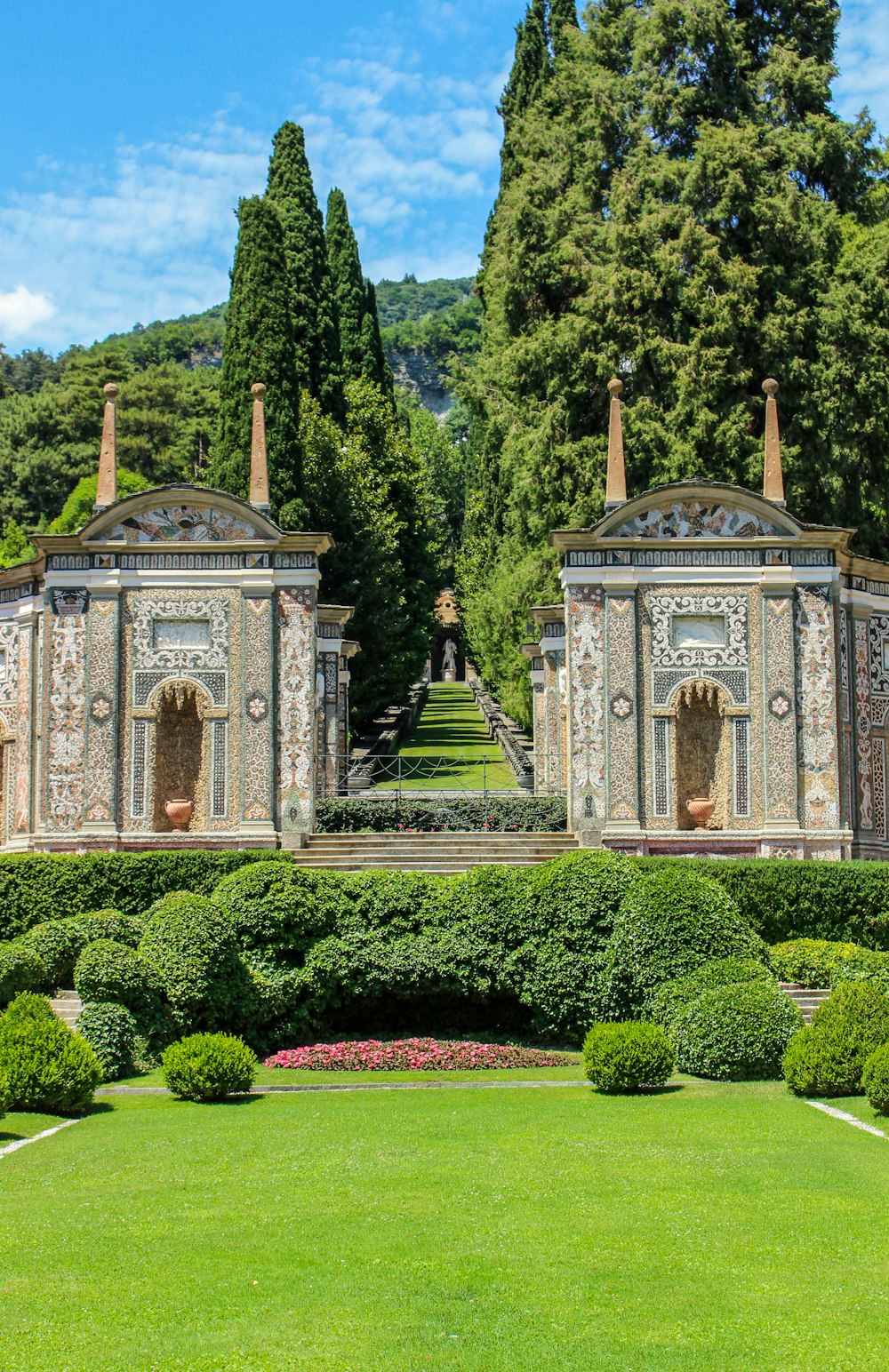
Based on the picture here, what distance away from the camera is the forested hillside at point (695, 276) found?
113ft

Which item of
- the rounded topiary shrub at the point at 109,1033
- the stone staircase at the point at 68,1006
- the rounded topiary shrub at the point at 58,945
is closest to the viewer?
the rounded topiary shrub at the point at 109,1033

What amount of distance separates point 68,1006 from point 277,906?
10.5 ft

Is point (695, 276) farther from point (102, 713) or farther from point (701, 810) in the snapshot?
point (102, 713)

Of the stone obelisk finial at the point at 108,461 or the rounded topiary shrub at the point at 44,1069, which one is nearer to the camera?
the rounded topiary shrub at the point at 44,1069

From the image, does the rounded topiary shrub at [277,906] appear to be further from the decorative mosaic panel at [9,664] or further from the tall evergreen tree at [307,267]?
the tall evergreen tree at [307,267]

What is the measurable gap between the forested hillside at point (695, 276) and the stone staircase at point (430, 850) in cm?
1054

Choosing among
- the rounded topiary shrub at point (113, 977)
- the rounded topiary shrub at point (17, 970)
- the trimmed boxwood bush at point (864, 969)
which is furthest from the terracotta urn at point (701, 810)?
the rounded topiary shrub at point (17, 970)

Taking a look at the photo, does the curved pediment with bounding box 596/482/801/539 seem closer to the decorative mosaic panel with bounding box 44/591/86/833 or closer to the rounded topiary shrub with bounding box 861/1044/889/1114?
the decorative mosaic panel with bounding box 44/591/86/833

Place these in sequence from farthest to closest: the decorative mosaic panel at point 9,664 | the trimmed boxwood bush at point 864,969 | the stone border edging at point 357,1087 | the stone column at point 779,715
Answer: the decorative mosaic panel at point 9,664 < the stone column at point 779,715 < the trimmed boxwood bush at point 864,969 < the stone border edging at point 357,1087

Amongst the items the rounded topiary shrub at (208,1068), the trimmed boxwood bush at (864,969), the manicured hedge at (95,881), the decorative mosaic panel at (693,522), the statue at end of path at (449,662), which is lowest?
the rounded topiary shrub at (208,1068)

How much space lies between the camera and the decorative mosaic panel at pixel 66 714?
87.6 ft

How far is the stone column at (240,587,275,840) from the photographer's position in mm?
26547

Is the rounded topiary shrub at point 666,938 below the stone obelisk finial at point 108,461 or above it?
below

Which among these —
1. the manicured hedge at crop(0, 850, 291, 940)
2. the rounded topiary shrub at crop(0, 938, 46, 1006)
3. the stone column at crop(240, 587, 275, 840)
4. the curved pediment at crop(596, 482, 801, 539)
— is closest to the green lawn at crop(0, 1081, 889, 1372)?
the rounded topiary shrub at crop(0, 938, 46, 1006)
